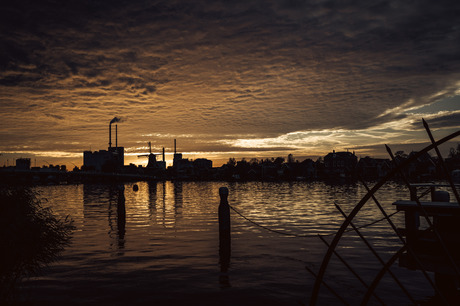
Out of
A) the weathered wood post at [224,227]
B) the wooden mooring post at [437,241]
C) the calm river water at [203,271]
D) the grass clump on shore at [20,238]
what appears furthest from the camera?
the weathered wood post at [224,227]

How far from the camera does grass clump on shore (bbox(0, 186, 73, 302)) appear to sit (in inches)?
360

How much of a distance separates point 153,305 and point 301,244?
31.8 ft

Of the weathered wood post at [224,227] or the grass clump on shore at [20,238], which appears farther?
the weathered wood post at [224,227]

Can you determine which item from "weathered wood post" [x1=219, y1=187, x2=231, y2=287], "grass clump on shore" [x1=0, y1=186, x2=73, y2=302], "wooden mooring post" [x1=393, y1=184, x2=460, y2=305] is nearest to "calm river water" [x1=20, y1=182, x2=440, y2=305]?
"weathered wood post" [x1=219, y1=187, x2=231, y2=287]

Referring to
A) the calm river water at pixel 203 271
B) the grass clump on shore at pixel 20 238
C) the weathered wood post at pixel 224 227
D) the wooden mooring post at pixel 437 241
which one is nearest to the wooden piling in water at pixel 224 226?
the weathered wood post at pixel 224 227

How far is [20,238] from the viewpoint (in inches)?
387

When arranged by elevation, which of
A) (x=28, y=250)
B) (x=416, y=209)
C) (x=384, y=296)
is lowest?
(x=384, y=296)

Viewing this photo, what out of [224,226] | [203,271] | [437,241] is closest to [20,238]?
[203,271]

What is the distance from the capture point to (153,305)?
32.2 ft

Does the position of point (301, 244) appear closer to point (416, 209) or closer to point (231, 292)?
point (231, 292)

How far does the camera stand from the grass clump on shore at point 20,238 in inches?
360

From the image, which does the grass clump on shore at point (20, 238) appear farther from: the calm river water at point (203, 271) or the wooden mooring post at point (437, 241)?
the wooden mooring post at point (437, 241)

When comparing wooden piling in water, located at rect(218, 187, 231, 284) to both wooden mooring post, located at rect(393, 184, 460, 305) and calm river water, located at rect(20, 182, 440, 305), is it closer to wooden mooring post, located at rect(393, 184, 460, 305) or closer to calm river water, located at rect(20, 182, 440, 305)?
calm river water, located at rect(20, 182, 440, 305)

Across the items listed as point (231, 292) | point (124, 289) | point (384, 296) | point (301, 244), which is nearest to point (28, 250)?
point (124, 289)
